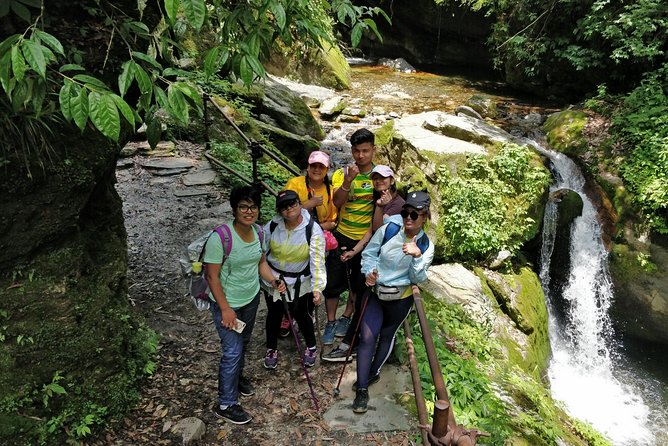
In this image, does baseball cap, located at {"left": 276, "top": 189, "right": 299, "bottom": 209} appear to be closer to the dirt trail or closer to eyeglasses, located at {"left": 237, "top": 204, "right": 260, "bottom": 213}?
eyeglasses, located at {"left": 237, "top": 204, "right": 260, "bottom": 213}

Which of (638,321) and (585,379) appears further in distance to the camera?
(638,321)

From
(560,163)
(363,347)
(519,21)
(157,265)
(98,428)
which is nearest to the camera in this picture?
(98,428)

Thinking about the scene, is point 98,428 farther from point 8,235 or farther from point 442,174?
point 442,174

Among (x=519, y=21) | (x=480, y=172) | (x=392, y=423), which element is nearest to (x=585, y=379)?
(x=480, y=172)

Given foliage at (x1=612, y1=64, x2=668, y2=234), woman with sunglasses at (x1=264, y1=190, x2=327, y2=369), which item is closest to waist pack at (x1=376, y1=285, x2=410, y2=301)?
woman with sunglasses at (x1=264, y1=190, x2=327, y2=369)

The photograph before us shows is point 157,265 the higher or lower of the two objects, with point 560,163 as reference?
lower

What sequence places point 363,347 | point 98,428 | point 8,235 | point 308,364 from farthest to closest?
1. point 308,364
2. point 363,347
3. point 98,428
4. point 8,235

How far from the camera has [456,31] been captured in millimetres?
23516

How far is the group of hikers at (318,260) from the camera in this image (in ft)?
11.2

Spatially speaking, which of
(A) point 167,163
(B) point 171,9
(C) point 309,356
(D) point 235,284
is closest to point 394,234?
(D) point 235,284

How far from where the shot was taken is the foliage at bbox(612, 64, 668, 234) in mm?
9320

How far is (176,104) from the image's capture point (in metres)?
2.04

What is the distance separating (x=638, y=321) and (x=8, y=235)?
10.8 metres

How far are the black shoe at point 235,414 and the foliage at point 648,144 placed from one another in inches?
369
